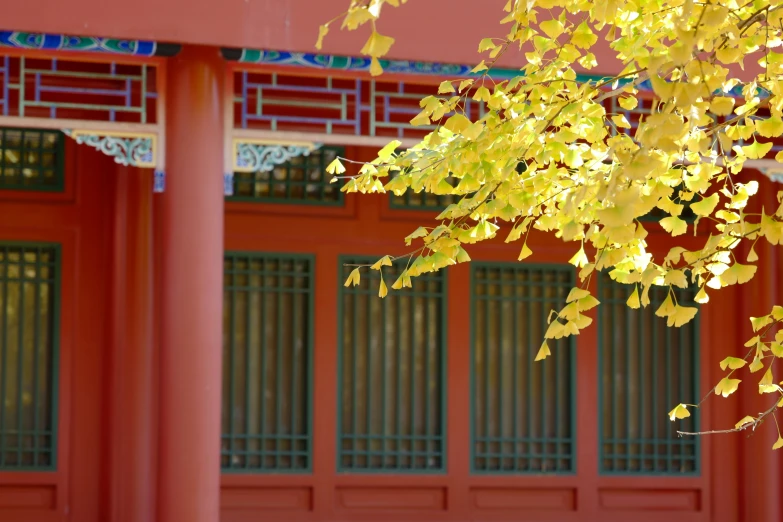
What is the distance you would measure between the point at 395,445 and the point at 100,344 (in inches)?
90.6

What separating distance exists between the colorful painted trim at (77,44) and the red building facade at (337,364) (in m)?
0.75

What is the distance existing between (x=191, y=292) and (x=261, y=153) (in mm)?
979

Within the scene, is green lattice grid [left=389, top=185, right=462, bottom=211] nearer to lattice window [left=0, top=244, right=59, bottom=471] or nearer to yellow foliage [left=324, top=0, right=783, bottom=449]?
lattice window [left=0, top=244, right=59, bottom=471]

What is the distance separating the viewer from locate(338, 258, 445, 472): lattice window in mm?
9812

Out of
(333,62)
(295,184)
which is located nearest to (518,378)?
(295,184)

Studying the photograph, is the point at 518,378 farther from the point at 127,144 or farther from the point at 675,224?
the point at 675,224

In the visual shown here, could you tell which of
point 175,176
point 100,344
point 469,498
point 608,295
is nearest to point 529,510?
point 469,498

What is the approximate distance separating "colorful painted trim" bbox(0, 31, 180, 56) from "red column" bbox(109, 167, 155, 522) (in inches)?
79.9

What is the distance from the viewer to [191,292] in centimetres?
730

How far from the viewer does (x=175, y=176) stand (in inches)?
289

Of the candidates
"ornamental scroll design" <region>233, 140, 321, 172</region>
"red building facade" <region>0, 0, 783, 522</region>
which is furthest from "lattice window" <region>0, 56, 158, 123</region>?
"ornamental scroll design" <region>233, 140, 321, 172</region>

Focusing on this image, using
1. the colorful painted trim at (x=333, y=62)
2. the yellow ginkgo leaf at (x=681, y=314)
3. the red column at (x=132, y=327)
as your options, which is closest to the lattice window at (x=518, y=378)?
the red column at (x=132, y=327)

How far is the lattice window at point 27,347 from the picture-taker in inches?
364

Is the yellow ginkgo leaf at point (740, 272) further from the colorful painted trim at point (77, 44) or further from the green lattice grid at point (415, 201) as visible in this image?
the green lattice grid at point (415, 201)
